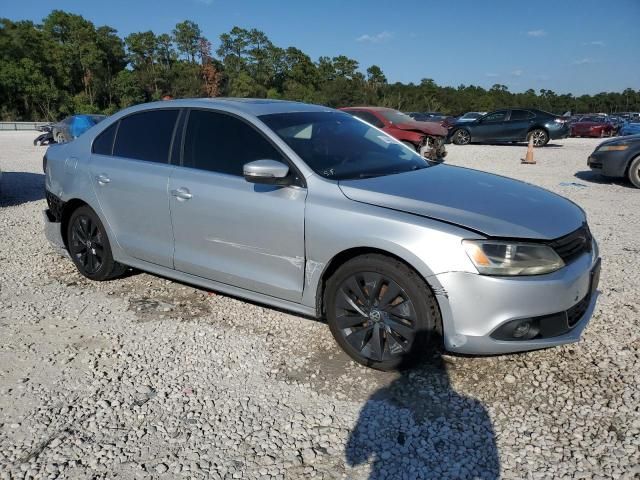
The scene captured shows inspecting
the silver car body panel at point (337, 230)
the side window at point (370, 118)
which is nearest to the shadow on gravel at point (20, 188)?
the silver car body panel at point (337, 230)

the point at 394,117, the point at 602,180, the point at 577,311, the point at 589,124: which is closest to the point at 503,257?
the point at 577,311

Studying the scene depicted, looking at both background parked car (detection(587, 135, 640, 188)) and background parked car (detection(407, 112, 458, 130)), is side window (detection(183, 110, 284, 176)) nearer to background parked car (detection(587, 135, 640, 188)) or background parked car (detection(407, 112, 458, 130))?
background parked car (detection(587, 135, 640, 188))

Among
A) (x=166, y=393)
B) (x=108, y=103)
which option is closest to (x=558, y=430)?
(x=166, y=393)

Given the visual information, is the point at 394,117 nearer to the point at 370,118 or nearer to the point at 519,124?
the point at 370,118

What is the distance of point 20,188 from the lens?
10.4 m

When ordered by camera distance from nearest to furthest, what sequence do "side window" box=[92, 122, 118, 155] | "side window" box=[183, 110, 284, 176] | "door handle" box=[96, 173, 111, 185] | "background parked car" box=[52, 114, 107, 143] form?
"side window" box=[183, 110, 284, 176] → "door handle" box=[96, 173, 111, 185] → "side window" box=[92, 122, 118, 155] → "background parked car" box=[52, 114, 107, 143]

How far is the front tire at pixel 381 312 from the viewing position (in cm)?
296

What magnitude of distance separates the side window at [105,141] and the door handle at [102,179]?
0.24 m

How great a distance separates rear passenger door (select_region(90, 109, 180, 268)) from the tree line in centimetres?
5967

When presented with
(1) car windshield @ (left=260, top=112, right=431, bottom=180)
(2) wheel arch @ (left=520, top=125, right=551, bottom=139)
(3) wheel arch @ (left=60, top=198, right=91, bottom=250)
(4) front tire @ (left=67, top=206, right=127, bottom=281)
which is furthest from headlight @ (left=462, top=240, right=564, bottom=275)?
(2) wheel arch @ (left=520, top=125, right=551, bottom=139)

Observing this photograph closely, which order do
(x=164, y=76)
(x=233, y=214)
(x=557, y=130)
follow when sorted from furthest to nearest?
(x=164, y=76)
(x=557, y=130)
(x=233, y=214)

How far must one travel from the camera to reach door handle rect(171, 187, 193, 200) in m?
3.88

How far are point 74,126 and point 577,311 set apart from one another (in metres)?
20.5

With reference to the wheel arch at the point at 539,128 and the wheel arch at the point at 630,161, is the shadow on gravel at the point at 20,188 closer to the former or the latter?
the wheel arch at the point at 630,161
